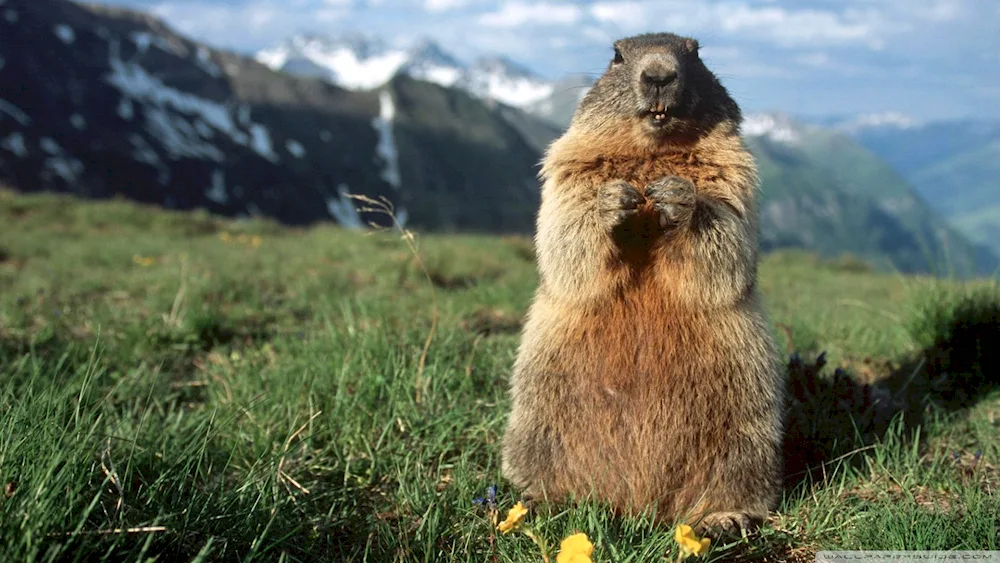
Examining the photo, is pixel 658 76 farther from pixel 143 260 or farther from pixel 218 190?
pixel 218 190

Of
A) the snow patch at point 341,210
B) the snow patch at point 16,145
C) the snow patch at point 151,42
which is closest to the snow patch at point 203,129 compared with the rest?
the snow patch at point 151,42

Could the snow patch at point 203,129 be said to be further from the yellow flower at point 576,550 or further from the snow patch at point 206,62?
the yellow flower at point 576,550

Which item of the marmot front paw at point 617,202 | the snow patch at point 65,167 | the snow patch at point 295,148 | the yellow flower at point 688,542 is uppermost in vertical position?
the marmot front paw at point 617,202

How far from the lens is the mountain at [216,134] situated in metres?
70.1

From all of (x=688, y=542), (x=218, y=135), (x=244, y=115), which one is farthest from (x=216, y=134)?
(x=688, y=542)

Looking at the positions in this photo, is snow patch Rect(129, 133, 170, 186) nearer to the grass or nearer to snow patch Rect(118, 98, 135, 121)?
snow patch Rect(118, 98, 135, 121)

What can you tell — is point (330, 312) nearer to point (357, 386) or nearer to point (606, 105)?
point (357, 386)

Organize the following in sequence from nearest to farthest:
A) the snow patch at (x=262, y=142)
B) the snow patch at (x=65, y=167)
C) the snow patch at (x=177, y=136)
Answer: the snow patch at (x=65, y=167), the snow patch at (x=177, y=136), the snow patch at (x=262, y=142)

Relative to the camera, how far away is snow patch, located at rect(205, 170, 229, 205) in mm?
73875

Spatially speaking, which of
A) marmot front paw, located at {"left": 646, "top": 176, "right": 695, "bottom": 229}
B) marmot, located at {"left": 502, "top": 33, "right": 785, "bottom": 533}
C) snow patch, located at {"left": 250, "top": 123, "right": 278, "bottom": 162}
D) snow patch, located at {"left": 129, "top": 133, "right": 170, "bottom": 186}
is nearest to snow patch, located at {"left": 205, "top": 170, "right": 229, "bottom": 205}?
snow patch, located at {"left": 129, "top": 133, "right": 170, "bottom": 186}

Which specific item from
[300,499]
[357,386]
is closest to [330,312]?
[357,386]

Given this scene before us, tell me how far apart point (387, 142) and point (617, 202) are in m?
119

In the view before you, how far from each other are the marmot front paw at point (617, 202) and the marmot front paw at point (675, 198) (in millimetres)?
77

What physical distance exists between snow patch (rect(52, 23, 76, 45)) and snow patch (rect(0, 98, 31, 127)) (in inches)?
659
